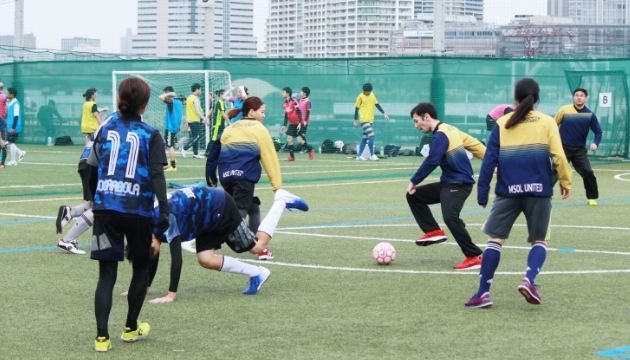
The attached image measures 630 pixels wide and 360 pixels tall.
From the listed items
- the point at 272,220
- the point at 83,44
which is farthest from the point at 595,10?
the point at 272,220

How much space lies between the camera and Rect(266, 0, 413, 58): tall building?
53.6 m

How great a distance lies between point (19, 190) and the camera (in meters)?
19.1

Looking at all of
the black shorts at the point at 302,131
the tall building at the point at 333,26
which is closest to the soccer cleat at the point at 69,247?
the black shorts at the point at 302,131

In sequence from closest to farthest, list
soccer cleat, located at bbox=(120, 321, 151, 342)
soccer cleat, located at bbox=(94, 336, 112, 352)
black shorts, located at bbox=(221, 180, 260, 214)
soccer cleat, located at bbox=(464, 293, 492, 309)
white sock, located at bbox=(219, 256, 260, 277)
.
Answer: soccer cleat, located at bbox=(94, 336, 112, 352) → soccer cleat, located at bbox=(120, 321, 151, 342) → soccer cleat, located at bbox=(464, 293, 492, 309) → white sock, located at bbox=(219, 256, 260, 277) → black shorts, located at bbox=(221, 180, 260, 214)

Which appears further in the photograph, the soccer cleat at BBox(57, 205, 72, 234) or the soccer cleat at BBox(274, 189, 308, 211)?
the soccer cleat at BBox(57, 205, 72, 234)

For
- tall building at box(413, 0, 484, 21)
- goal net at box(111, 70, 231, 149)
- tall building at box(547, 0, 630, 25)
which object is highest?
tall building at box(547, 0, 630, 25)

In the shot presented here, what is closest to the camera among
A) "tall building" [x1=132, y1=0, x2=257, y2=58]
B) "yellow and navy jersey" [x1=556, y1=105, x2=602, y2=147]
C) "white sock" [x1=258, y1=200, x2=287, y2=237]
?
"white sock" [x1=258, y1=200, x2=287, y2=237]

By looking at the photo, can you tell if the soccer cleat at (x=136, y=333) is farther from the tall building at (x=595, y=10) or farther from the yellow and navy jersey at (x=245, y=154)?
the tall building at (x=595, y=10)

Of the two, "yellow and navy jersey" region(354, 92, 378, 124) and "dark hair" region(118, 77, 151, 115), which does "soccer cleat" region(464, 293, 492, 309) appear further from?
"yellow and navy jersey" region(354, 92, 378, 124)

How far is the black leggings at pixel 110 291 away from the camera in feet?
22.3

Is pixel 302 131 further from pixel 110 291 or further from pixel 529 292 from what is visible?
pixel 110 291

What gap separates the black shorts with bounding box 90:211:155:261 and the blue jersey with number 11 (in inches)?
2.2

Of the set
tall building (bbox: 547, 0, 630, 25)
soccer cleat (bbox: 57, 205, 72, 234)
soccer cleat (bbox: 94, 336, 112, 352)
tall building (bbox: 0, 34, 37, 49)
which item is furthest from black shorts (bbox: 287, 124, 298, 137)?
soccer cleat (bbox: 94, 336, 112, 352)

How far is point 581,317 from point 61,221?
6290 mm
